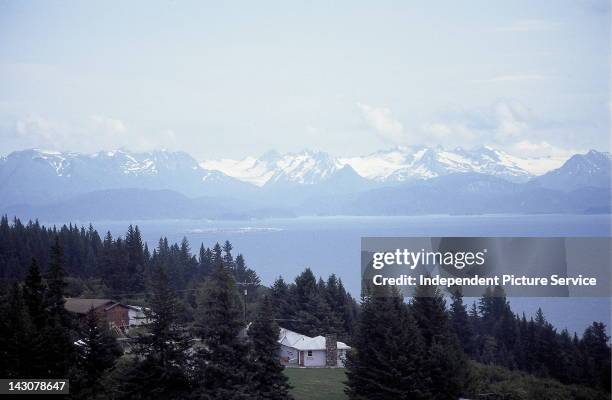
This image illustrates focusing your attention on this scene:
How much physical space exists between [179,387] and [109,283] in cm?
2810

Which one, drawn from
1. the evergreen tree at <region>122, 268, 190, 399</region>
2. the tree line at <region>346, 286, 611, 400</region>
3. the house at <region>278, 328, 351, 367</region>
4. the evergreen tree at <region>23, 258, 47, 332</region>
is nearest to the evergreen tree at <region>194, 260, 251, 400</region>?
the evergreen tree at <region>122, 268, 190, 399</region>

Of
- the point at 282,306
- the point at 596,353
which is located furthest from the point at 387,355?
the point at 596,353

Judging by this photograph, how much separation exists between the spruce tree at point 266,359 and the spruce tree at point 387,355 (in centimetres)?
235

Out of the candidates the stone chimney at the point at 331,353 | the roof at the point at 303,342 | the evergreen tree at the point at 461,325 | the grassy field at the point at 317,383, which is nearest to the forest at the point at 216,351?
the grassy field at the point at 317,383

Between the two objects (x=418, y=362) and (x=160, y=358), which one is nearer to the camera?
(x=160, y=358)

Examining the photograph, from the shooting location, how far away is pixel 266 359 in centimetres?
2116

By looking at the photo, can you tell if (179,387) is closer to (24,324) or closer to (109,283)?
(24,324)

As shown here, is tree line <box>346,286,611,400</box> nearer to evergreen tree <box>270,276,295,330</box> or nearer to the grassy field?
the grassy field

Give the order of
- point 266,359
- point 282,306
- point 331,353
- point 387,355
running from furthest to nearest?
point 282,306 < point 331,353 < point 387,355 < point 266,359

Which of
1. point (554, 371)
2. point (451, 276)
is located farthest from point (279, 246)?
point (451, 276)

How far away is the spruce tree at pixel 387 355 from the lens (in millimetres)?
21359

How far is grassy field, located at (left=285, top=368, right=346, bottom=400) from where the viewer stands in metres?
23.9

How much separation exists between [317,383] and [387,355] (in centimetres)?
533

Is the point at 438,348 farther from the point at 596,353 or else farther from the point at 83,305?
the point at 83,305
